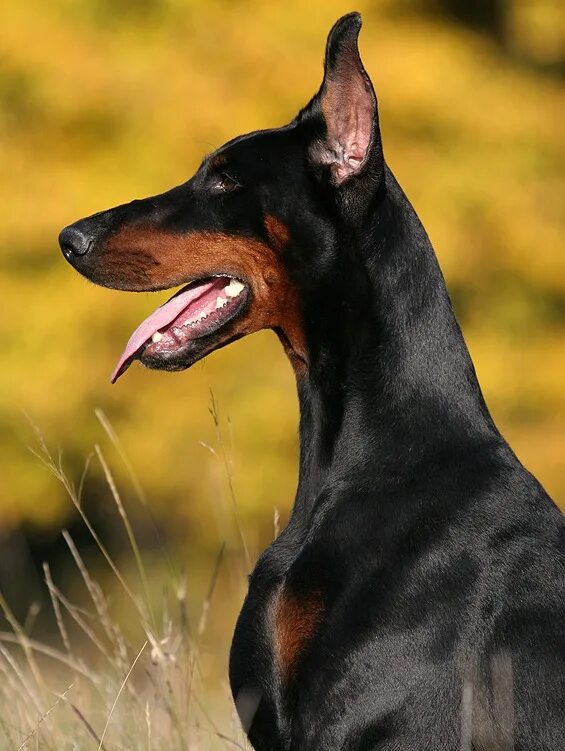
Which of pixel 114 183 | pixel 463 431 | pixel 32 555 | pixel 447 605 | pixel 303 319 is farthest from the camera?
pixel 32 555

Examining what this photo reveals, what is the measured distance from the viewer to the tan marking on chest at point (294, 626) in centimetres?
298

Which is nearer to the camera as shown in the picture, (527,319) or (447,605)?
(447,605)

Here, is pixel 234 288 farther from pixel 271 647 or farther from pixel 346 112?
pixel 271 647

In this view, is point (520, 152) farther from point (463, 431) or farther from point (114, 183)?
point (463, 431)

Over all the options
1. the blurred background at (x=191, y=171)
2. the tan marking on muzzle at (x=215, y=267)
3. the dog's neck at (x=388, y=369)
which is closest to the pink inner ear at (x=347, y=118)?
the dog's neck at (x=388, y=369)

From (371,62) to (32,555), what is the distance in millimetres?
4837

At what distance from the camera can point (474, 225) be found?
31.3ft

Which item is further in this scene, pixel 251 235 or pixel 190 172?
pixel 190 172

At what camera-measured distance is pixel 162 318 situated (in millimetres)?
3527

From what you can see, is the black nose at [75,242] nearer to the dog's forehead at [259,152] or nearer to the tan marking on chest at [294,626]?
the dog's forehead at [259,152]

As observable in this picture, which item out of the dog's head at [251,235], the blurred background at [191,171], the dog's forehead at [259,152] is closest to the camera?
the dog's head at [251,235]

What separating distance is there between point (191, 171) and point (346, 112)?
6238 millimetres

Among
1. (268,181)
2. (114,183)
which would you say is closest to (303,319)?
(268,181)

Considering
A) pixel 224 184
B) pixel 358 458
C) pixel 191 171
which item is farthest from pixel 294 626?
pixel 191 171
